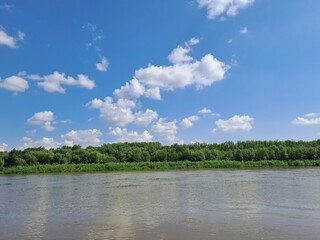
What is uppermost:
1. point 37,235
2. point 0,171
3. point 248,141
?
point 248,141

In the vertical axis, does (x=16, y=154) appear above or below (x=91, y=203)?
above

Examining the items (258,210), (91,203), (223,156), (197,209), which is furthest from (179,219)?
(223,156)

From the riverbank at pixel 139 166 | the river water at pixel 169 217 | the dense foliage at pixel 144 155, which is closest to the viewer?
the river water at pixel 169 217

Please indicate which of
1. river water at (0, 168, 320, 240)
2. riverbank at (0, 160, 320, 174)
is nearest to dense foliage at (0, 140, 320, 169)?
riverbank at (0, 160, 320, 174)

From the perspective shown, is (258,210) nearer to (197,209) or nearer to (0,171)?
(197,209)

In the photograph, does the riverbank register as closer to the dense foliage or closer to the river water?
the dense foliage

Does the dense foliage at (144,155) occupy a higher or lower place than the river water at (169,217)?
higher

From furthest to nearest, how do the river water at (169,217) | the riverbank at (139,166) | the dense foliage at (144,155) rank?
the dense foliage at (144,155) < the riverbank at (139,166) < the river water at (169,217)

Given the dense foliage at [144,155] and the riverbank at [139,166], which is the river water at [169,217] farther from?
the dense foliage at [144,155]

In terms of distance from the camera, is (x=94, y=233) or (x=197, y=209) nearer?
(x=94, y=233)

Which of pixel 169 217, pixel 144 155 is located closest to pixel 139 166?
pixel 144 155

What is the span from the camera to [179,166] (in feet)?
276

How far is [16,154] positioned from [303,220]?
81434 millimetres

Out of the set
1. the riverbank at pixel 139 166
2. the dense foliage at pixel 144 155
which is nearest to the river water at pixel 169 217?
the riverbank at pixel 139 166
